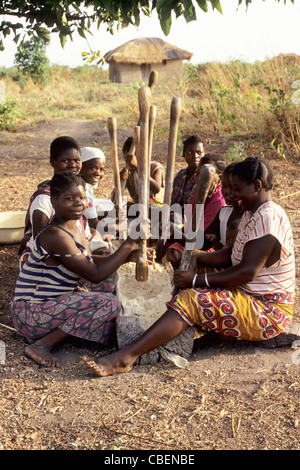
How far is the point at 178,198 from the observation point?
13.7ft

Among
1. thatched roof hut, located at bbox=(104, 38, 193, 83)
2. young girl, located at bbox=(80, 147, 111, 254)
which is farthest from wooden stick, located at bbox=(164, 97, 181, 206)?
thatched roof hut, located at bbox=(104, 38, 193, 83)

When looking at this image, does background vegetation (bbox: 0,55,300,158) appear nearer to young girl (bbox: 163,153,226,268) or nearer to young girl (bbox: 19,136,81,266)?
young girl (bbox: 163,153,226,268)

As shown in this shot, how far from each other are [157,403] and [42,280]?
3.04 ft

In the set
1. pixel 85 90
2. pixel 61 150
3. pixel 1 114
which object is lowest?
pixel 61 150

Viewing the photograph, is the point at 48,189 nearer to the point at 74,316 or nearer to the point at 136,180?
the point at 74,316

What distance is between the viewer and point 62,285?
273 centimetres

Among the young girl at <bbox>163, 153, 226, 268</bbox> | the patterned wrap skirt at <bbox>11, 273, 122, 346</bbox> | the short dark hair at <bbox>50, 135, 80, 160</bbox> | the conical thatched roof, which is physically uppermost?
the conical thatched roof

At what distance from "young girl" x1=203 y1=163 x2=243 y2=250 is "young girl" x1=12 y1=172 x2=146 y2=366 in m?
0.81

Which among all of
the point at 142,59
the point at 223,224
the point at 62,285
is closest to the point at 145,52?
the point at 142,59

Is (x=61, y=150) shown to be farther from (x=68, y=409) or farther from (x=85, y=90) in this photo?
(x=85, y=90)

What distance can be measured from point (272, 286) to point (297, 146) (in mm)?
4527

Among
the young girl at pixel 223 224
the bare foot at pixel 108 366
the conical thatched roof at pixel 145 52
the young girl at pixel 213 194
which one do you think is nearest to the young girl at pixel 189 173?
the young girl at pixel 213 194

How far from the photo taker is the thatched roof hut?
19359 mm

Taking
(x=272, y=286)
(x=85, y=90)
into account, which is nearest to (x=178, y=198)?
(x=272, y=286)
